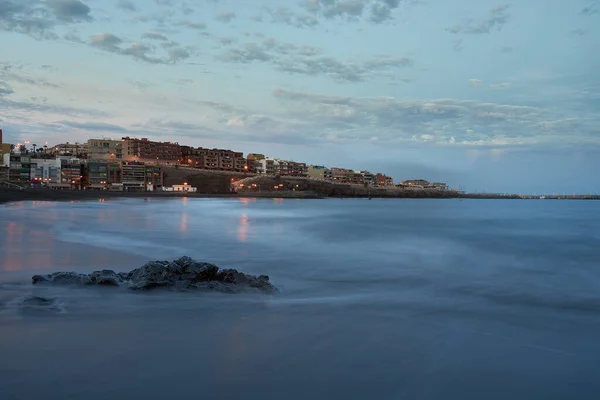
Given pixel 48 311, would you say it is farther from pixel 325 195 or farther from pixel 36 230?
pixel 325 195

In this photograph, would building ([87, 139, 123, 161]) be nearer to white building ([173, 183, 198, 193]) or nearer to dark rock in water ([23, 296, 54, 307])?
white building ([173, 183, 198, 193])

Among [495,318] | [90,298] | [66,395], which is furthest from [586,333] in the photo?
[90,298]

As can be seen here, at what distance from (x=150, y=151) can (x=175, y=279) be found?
142900 mm

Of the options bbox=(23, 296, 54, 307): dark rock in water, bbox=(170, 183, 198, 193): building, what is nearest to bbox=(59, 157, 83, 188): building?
bbox=(170, 183, 198, 193): building

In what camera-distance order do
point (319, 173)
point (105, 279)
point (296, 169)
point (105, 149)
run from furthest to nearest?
point (319, 173) → point (296, 169) → point (105, 149) → point (105, 279)

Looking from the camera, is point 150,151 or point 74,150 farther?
point 74,150

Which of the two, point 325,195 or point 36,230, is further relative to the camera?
point 325,195

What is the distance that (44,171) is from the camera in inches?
4193

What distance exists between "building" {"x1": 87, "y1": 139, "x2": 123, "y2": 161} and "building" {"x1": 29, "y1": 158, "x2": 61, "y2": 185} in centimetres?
2590

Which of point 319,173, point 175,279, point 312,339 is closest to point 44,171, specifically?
point 319,173

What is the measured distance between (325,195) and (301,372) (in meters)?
140

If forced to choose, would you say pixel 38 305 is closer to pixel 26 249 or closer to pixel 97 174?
pixel 26 249

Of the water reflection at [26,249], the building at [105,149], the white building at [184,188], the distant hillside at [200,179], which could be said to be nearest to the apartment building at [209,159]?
the distant hillside at [200,179]

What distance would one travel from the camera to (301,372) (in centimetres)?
528
